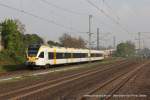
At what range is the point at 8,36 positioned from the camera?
83750mm

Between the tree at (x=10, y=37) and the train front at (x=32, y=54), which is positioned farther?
the tree at (x=10, y=37)

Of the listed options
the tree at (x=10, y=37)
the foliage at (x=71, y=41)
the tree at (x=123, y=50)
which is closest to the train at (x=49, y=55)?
the tree at (x=10, y=37)

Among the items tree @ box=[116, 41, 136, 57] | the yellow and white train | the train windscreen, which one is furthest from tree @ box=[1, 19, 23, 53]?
tree @ box=[116, 41, 136, 57]

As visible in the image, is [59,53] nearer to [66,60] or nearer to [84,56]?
[66,60]

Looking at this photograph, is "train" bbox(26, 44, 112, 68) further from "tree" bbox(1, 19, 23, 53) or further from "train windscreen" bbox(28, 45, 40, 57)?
"tree" bbox(1, 19, 23, 53)

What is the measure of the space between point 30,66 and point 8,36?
37741mm

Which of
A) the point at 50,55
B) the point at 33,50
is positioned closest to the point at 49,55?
the point at 50,55

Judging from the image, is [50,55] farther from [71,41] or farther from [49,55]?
[71,41]

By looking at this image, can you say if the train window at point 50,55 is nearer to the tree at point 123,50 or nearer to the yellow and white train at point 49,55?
the yellow and white train at point 49,55

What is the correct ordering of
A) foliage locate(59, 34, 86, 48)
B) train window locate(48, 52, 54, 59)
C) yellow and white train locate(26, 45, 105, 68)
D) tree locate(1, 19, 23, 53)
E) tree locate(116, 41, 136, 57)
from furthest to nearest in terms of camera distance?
tree locate(116, 41, 136, 57) < foliage locate(59, 34, 86, 48) < tree locate(1, 19, 23, 53) < train window locate(48, 52, 54, 59) < yellow and white train locate(26, 45, 105, 68)

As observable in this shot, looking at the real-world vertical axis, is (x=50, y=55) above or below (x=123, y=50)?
below

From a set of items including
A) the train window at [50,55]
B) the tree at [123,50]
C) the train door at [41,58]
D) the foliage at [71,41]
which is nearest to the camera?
the train door at [41,58]

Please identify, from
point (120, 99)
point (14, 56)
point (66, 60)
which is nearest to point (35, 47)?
point (66, 60)

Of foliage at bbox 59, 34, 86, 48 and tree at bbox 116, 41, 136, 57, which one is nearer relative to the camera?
foliage at bbox 59, 34, 86, 48
